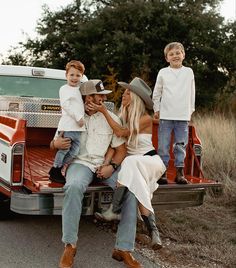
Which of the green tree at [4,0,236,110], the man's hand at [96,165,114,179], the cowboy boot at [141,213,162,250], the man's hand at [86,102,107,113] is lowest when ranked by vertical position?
the cowboy boot at [141,213,162,250]

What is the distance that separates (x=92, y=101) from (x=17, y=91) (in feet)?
9.64

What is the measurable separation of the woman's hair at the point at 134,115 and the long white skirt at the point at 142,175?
240 millimetres

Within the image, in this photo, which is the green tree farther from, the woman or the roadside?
the woman

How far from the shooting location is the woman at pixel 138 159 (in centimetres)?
458

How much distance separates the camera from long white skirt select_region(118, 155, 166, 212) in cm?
457

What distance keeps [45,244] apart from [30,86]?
3257mm

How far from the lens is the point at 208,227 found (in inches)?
236

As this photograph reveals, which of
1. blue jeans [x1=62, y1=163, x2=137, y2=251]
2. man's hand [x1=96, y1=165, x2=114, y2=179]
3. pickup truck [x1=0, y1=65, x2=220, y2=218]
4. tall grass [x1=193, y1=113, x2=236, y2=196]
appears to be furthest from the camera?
tall grass [x1=193, y1=113, x2=236, y2=196]

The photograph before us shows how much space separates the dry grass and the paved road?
39cm

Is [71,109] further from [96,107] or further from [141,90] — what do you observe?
[141,90]

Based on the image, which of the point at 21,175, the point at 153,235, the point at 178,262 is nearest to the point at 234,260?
the point at 178,262

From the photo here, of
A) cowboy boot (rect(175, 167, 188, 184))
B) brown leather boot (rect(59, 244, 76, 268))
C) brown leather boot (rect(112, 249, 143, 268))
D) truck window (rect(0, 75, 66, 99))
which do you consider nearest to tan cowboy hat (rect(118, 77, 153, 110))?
cowboy boot (rect(175, 167, 188, 184))

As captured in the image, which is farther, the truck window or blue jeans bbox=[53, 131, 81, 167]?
the truck window

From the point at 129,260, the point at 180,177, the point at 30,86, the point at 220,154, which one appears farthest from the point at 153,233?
the point at 220,154
